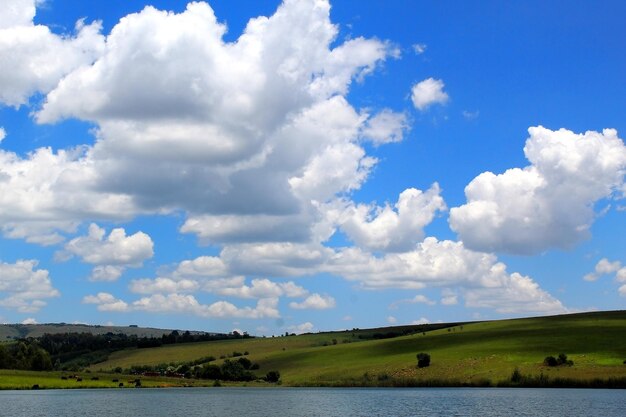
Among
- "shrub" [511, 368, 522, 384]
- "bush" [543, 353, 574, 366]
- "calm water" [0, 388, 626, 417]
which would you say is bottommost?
"calm water" [0, 388, 626, 417]

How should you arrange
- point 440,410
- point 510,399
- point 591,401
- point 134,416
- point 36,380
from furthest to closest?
point 36,380 → point 510,399 → point 591,401 → point 440,410 → point 134,416

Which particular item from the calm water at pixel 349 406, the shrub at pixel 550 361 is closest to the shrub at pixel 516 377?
the shrub at pixel 550 361

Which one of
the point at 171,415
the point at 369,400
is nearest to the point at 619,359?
the point at 369,400

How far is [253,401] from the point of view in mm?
141375

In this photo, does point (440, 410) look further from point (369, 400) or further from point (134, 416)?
point (134, 416)

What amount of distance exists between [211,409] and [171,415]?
535 inches

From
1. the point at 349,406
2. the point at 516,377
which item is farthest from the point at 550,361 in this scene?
the point at 349,406

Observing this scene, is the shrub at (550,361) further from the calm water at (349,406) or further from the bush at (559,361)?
the calm water at (349,406)

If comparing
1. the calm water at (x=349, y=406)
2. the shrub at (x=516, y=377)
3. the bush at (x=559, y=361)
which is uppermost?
the bush at (x=559, y=361)

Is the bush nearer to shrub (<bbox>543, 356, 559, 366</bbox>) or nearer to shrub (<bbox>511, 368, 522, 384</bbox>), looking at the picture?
shrub (<bbox>543, 356, 559, 366</bbox>)

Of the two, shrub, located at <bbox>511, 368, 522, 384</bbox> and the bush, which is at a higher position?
the bush

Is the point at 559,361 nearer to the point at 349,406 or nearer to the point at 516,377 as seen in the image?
the point at 516,377

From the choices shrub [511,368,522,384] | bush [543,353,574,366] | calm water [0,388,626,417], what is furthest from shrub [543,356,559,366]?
calm water [0,388,626,417]

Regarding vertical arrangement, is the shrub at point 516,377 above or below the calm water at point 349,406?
above
